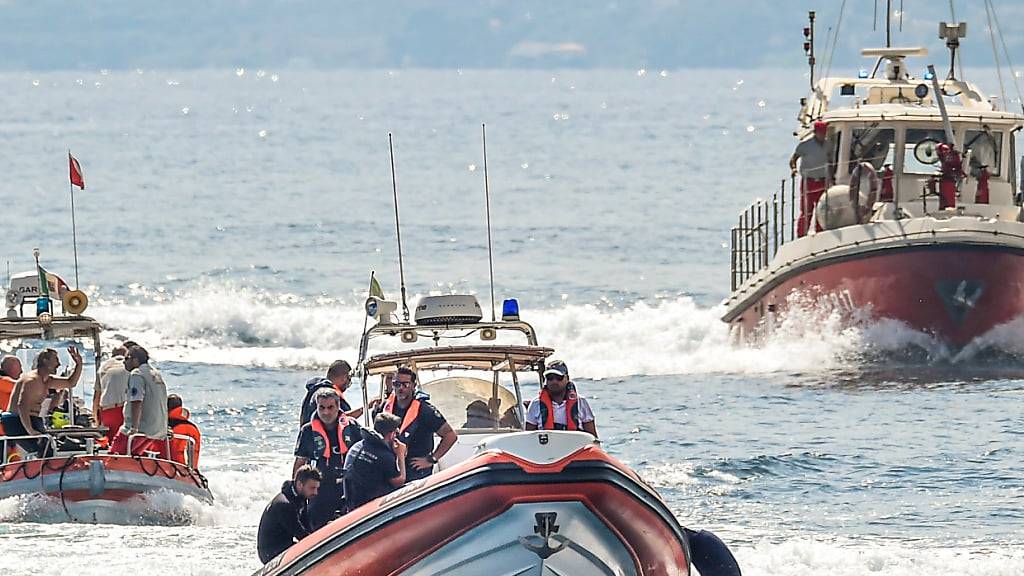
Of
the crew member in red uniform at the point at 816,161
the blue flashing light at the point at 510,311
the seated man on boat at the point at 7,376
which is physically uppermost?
the crew member in red uniform at the point at 816,161

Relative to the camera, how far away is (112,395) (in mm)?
16359

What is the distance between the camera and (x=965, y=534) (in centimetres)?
1566

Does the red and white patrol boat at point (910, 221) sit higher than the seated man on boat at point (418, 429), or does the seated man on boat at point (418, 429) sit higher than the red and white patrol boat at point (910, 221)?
the red and white patrol boat at point (910, 221)

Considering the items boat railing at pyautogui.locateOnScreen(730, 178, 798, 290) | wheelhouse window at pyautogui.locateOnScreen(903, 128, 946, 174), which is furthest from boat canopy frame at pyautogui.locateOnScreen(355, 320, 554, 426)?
wheelhouse window at pyautogui.locateOnScreen(903, 128, 946, 174)

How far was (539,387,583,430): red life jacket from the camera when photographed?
1309 centimetres

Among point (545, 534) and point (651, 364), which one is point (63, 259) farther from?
point (545, 534)

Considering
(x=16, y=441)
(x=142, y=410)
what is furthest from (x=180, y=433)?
(x=16, y=441)

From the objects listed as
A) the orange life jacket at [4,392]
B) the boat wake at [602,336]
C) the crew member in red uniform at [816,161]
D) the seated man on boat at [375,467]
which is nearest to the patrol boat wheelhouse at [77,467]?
the orange life jacket at [4,392]

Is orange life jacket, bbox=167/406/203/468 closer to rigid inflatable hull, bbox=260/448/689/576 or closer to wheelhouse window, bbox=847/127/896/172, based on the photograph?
rigid inflatable hull, bbox=260/448/689/576

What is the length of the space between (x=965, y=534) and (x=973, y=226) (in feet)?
23.8

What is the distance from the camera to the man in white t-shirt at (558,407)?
1311 cm

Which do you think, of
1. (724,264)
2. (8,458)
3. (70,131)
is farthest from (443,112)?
(8,458)

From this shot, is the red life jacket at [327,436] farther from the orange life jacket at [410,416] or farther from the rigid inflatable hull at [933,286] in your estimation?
the rigid inflatable hull at [933,286]

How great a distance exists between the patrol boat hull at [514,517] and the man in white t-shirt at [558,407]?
5.83 ft
